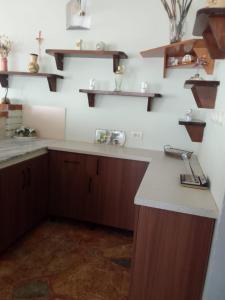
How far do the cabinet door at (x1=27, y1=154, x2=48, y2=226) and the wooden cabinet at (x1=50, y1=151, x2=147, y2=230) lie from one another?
0.07 meters

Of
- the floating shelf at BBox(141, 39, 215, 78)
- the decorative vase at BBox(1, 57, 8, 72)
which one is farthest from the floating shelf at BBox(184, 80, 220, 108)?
the decorative vase at BBox(1, 57, 8, 72)

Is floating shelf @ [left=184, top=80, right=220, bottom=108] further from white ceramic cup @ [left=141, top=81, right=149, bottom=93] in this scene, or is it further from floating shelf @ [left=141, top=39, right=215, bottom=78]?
white ceramic cup @ [left=141, top=81, right=149, bottom=93]

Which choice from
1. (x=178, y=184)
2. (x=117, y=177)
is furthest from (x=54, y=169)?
(x=178, y=184)

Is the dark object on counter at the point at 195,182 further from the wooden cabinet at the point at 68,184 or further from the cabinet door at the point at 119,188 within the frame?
the wooden cabinet at the point at 68,184

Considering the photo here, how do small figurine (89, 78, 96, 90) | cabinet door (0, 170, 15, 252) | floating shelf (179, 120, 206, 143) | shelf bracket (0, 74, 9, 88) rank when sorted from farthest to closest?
shelf bracket (0, 74, 9, 88) → small figurine (89, 78, 96, 90) → floating shelf (179, 120, 206, 143) → cabinet door (0, 170, 15, 252)

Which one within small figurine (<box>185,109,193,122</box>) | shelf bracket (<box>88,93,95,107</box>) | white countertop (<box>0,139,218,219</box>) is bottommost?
white countertop (<box>0,139,218,219</box>)

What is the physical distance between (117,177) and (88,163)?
0.32 meters

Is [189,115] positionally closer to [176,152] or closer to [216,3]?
[176,152]

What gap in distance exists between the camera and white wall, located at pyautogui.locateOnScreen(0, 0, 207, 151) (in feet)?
Result: 8.16

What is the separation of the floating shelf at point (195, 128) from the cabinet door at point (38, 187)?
140 cm

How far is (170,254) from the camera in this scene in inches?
52.0

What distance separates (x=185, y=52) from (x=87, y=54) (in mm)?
984

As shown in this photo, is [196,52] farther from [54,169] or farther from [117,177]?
[54,169]

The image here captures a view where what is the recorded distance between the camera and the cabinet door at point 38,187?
230cm
